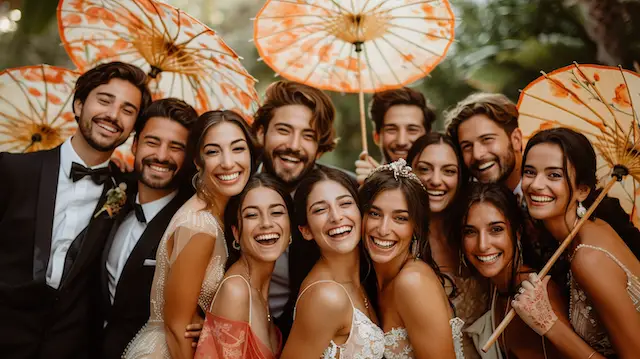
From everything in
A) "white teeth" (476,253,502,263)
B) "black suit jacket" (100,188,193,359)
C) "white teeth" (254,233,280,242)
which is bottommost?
"black suit jacket" (100,188,193,359)

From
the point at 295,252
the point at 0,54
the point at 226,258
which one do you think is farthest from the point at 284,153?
the point at 0,54

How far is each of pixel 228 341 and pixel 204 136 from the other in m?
1.43

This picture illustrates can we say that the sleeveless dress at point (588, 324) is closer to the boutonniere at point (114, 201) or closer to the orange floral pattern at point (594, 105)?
the orange floral pattern at point (594, 105)

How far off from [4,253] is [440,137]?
338cm

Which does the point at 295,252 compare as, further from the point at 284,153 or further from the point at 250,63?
the point at 250,63

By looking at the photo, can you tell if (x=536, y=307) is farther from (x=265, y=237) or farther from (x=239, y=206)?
(x=239, y=206)

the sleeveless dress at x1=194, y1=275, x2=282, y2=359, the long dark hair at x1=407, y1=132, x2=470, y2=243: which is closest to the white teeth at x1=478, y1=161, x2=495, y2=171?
the long dark hair at x1=407, y1=132, x2=470, y2=243

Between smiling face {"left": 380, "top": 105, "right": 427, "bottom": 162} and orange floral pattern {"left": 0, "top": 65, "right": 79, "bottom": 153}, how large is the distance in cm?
283

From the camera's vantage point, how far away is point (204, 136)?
3865 mm

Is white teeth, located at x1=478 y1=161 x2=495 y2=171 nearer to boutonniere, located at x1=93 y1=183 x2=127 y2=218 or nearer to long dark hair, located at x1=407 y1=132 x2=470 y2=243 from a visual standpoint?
long dark hair, located at x1=407 y1=132 x2=470 y2=243

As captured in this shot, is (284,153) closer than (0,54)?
Yes

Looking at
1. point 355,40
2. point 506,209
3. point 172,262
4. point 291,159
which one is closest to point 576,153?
point 506,209

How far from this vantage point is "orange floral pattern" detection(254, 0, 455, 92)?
4469 mm

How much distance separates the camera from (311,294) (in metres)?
3.20
